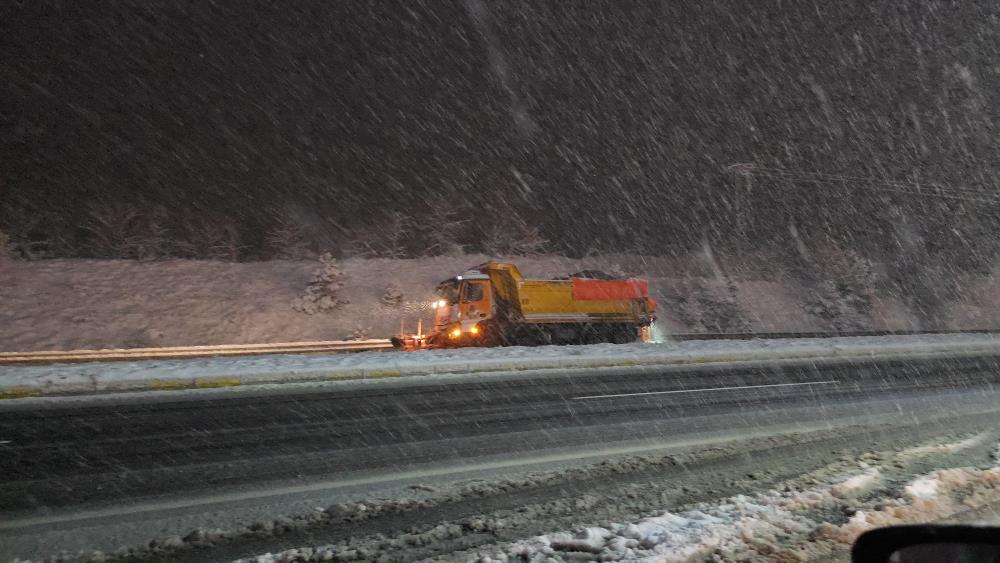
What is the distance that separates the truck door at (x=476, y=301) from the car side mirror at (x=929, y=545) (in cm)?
1894

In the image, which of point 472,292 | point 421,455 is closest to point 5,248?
point 472,292

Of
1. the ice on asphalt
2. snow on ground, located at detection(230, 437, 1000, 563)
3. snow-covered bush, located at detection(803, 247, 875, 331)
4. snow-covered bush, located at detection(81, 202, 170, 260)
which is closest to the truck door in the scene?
the ice on asphalt

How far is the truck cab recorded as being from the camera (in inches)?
835

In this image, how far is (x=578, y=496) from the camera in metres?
5.90

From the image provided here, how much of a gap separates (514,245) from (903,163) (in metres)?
39.6

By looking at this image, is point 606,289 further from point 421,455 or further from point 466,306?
point 421,455

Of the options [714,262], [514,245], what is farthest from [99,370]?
[714,262]

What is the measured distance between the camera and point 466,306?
21547 mm

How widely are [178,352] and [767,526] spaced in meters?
20.8

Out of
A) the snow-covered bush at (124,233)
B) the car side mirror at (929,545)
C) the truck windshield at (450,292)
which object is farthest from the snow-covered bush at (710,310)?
the car side mirror at (929,545)

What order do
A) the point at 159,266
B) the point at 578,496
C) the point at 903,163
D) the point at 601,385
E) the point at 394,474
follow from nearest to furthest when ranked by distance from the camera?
the point at 578,496 → the point at 394,474 → the point at 601,385 → the point at 159,266 → the point at 903,163

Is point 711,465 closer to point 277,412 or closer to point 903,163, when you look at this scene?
point 277,412

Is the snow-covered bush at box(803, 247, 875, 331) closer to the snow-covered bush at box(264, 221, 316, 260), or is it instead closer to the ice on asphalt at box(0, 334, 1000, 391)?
the ice on asphalt at box(0, 334, 1000, 391)

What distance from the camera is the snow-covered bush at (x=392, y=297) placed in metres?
33.4
